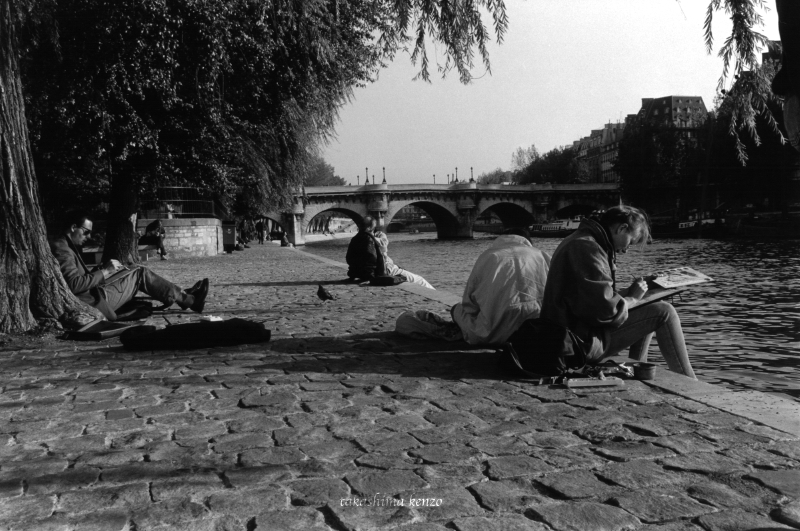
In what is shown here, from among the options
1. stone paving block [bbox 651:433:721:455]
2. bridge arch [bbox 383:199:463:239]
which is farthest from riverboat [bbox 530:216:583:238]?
stone paving block [bbox 651:433:721:455]

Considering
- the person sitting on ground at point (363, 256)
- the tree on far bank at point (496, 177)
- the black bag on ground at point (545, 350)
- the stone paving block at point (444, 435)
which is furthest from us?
the tree on far bank at point (496, 177)

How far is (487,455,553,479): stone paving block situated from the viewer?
3.15 meters

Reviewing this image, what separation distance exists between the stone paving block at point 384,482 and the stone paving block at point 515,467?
12.4 inches

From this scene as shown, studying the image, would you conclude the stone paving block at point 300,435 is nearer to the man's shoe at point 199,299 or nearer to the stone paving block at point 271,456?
the stone paving block at point 271,456

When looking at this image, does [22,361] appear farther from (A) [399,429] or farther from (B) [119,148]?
(B) [119,148]

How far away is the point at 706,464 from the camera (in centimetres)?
321

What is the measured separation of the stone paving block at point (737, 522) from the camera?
8.51ft

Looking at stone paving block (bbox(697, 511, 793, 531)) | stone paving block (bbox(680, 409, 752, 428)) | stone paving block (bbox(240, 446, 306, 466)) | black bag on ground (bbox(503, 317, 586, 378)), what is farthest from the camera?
black bag on ground (bbox(503, 317, 586, 378))

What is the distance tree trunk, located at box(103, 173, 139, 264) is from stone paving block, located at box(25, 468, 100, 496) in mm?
15431

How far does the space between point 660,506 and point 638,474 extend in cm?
34

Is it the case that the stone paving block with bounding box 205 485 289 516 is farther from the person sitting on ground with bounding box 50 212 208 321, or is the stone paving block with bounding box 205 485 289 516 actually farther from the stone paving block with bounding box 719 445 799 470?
the person sitting on ground with bounding box 50 212 208 321

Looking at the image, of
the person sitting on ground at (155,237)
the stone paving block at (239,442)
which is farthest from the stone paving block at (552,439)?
the person sitting on ground at (155,237)

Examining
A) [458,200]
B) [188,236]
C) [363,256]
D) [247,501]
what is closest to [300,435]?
[247,501]

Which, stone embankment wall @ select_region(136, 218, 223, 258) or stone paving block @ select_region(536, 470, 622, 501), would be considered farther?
stone embankment wall @ select_region(136, 218, 223, 258)
